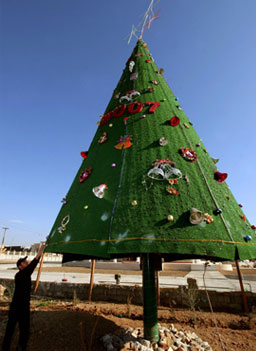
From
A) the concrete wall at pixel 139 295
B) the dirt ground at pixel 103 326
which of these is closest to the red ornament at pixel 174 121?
the dirt ground at pixel 103 326

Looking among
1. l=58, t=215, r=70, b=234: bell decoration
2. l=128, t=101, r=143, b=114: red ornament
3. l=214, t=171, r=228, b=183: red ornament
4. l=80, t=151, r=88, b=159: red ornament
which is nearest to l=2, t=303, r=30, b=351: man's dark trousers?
l=58, t=215, r=70, b=234: bell decoration

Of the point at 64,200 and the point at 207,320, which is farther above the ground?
the point at 64,200

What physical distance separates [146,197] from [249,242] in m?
1.60

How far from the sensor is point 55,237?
10.5ft

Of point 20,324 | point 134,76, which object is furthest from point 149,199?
point 134,76

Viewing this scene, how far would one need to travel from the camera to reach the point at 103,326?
4.04m

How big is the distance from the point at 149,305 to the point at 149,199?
1.78 m

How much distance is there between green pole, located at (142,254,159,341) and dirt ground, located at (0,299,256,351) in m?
0.84

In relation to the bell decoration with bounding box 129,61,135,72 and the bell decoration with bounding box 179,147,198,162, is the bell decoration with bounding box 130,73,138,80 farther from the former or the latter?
the bell decoration with bounding box 179,147,198,162

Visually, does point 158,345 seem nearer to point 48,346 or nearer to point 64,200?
point 48,346

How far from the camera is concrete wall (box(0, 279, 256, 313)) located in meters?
6.05

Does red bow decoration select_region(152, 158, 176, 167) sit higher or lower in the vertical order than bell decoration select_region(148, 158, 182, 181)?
higher

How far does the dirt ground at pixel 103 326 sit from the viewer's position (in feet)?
11.1

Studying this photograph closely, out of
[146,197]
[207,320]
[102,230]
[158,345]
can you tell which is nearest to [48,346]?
[158,345]
